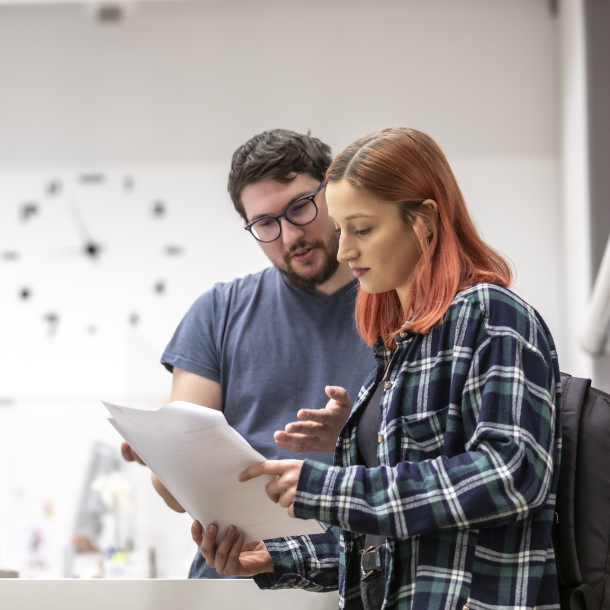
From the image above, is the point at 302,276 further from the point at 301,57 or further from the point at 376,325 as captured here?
the point at 301,57

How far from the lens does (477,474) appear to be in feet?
2.44

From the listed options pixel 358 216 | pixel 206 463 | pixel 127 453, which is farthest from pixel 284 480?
pixel 127 453

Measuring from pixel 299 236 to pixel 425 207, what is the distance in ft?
1.99

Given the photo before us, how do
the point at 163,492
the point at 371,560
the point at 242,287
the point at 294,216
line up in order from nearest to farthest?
1. the point at 371,560
2. the point at 163,492
3. the point at 294,216
4. the point at 242,287

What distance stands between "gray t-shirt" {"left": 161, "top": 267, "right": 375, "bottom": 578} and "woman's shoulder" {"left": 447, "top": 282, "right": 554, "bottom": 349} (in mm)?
655

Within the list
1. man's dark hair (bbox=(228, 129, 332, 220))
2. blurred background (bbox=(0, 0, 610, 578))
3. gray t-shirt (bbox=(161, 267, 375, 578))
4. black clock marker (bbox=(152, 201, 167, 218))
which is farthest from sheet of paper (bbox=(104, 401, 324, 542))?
black clock marker (bbox=(152, 201, 167, 218))

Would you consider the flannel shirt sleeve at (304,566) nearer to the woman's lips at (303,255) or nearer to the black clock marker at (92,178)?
the woman's lips at (303,255)

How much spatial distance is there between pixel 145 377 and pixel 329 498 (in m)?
2.52

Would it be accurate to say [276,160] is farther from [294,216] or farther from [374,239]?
[374,239]

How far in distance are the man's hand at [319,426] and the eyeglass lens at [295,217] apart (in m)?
0.53

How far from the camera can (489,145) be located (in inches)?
126

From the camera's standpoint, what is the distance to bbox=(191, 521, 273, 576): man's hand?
1.03m

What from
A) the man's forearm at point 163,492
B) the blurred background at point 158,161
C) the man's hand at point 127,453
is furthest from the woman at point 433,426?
the blurred background at point 158,161

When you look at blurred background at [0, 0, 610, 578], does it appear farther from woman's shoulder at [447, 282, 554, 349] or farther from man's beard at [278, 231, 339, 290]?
woman's shoulder at [447, 282, 554, 349]
